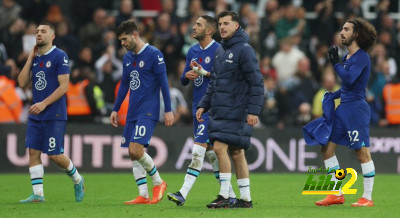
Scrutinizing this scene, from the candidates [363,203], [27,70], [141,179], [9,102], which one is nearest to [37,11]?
[9,102]

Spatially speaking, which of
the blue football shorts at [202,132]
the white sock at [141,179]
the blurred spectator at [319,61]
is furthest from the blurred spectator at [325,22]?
the white sock at [141,179]

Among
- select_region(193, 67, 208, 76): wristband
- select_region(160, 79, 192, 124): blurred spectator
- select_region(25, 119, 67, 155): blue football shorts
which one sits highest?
select_region(193, 67, 208, 76): wristband

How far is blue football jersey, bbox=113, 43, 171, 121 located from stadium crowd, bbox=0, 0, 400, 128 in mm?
6762

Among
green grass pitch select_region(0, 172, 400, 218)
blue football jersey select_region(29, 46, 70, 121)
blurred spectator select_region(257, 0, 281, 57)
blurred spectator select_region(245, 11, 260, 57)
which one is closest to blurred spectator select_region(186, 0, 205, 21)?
blurred spectator select_region(245, 11, 260, 57)

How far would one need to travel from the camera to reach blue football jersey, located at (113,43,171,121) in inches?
477

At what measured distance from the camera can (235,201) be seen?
1138cm

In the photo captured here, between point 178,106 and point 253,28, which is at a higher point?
point 253,28

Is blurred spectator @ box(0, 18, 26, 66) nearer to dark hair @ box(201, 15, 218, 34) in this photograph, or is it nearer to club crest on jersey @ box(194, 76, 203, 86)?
club crest on jersey @ box(194, 76, 203, 86)

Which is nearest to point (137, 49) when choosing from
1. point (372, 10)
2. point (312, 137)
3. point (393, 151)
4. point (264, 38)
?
point (312, 137)

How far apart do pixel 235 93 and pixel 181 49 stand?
9.54 meters

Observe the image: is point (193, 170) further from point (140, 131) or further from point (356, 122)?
point (356, 122)

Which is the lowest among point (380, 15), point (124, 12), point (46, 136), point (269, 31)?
point (46, 136)

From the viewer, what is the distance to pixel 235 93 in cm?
1106

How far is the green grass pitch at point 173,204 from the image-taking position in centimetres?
1089
